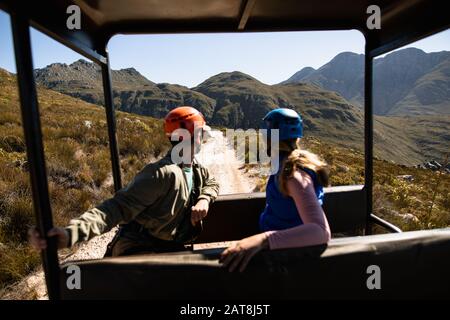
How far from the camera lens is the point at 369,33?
10.3 ft

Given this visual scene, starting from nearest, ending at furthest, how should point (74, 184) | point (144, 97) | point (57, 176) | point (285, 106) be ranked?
point (74, 184) < point (57, 176) < point (285, 106) < point (144, 97)

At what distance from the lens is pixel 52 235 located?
1694 mm

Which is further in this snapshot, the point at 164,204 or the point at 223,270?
the point at 164,204

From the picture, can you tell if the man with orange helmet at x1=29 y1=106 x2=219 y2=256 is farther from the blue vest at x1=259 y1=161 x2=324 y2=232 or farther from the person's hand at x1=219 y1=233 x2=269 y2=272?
the person's hand at x1=219 y1=233 x2=269 y2=272

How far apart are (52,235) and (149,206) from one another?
0.66m

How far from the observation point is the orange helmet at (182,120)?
2.38 meters

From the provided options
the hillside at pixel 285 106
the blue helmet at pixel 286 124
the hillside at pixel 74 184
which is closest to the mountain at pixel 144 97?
the hillside at pixel 285 106

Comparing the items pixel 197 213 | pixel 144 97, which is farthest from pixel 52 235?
pixel 144 97

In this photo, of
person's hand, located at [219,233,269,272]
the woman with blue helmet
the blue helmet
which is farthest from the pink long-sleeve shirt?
the blue helmet

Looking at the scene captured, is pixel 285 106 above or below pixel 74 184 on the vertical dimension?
above

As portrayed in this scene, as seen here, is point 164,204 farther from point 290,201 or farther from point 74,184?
point 74,184
